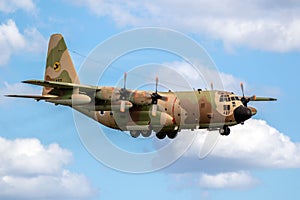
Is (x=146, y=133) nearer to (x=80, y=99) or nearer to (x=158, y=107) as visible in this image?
(x=158, y=107)

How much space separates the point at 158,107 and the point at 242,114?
6694 mm

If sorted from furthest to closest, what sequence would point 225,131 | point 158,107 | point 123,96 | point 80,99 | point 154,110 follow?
1. point 158,107
2. point 225,131
3. point 154,110
4. point 123,96
5. point 80,99

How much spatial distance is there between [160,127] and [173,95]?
2982 mm

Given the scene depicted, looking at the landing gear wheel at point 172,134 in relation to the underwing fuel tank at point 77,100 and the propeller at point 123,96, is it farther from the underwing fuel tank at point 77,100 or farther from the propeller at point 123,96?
the underwing fuel tank at point 77,100

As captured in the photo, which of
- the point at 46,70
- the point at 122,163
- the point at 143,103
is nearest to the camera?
the point at 122,163

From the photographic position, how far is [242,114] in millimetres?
47812

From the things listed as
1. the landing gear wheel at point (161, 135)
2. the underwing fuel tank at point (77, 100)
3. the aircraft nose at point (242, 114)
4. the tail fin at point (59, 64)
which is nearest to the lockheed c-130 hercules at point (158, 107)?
the aircraft nose at point (242, 114)

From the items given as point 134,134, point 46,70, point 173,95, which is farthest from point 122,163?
point 46,70

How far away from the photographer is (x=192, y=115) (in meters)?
48.8

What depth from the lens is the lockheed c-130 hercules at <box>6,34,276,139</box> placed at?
155 feet

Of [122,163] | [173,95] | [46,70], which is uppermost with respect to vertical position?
[46,70]

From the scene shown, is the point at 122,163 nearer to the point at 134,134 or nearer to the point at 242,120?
the point at 134,134

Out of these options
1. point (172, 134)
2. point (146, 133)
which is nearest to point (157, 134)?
point (172, 134)

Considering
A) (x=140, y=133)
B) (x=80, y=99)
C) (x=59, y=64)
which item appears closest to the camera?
(x=80, y=99)
